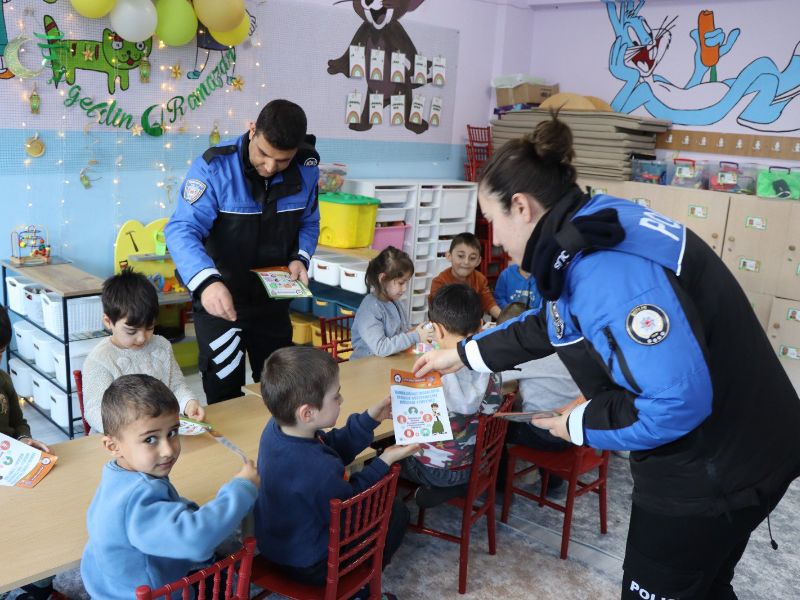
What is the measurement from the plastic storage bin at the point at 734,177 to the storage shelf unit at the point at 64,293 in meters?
4.51

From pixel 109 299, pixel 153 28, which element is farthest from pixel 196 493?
pixel 153 28

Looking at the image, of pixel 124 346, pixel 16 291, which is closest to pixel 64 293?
pixel 16 291

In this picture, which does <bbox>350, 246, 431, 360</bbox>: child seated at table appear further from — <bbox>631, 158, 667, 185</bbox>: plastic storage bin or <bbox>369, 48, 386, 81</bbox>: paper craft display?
<bbox>631, 158, 667, 185</bbox>: plastic storage bin

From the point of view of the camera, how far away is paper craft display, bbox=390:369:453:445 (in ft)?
7.40

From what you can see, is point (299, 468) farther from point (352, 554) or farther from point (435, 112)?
point (435, 112)

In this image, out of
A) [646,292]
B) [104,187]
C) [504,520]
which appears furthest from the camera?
[104,187]

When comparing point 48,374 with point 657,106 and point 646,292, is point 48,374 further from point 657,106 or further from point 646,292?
point 657,106

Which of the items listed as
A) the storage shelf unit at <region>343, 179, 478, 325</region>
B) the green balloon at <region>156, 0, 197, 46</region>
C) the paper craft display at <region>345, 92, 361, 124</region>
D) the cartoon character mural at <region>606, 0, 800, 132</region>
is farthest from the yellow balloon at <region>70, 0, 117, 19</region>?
the cartoon character mural at <region>606, 0, 800, 132</region>

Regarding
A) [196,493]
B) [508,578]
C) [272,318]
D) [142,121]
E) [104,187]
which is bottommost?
[508,578]

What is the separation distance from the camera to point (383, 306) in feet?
12.2

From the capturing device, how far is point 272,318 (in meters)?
3.21

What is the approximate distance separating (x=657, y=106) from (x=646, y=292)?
531cm

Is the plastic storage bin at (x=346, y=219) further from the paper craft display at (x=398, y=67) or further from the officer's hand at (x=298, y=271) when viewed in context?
the officer's hand at (x=298, y=271)

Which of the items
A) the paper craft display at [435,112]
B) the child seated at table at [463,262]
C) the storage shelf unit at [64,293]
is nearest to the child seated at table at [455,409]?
the child seated at table at [463,262]
